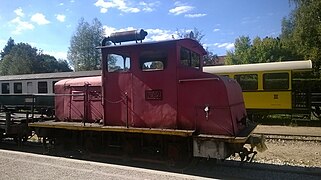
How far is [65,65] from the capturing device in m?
82.1

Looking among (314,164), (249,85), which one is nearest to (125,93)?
(314,164)

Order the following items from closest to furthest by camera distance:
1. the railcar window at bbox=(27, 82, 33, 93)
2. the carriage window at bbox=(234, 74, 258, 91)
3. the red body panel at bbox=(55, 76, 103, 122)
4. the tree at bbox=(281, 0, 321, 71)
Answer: the red body panel at bbox=(55, 76, 103, 122) → the carriage window at bbox=(234, 74, 258, 91) → the tree at bbox=(281, 0, 321, 71) → the railcar window at bbox=(27, 82, 33, 93)

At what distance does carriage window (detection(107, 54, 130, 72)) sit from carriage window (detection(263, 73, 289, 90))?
35.7 ft

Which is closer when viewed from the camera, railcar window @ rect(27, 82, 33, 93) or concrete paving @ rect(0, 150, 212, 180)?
concrete paving @ rect(0, 150, 212, 180)

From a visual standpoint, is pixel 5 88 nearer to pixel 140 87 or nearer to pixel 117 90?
pixel 117 90

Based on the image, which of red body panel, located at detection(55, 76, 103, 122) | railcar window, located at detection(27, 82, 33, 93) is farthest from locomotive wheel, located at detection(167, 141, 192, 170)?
railcar window, located at detection(27, 82, 33, 93)

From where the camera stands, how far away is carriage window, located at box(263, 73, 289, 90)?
664 inches

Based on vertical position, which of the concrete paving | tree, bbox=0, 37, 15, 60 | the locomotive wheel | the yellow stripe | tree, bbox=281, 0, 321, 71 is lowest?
the concrete paving

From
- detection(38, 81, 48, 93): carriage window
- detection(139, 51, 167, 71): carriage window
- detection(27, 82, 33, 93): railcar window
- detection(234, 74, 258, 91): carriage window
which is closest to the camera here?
detection(139, 51, 167, 71): carriage window

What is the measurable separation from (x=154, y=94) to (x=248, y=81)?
11031mm

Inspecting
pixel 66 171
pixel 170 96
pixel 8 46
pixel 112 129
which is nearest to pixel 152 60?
pixel 170 96

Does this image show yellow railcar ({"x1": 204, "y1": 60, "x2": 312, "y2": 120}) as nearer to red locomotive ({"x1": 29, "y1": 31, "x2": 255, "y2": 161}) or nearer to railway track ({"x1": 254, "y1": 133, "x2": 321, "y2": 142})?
railway track ({"x1": 254, "y1": 133, "x2": 321, "y2": 142})

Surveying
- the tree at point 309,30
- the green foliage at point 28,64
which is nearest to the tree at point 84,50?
the green foliage at point 28,64

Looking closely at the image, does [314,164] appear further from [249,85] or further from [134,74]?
[249,85]
